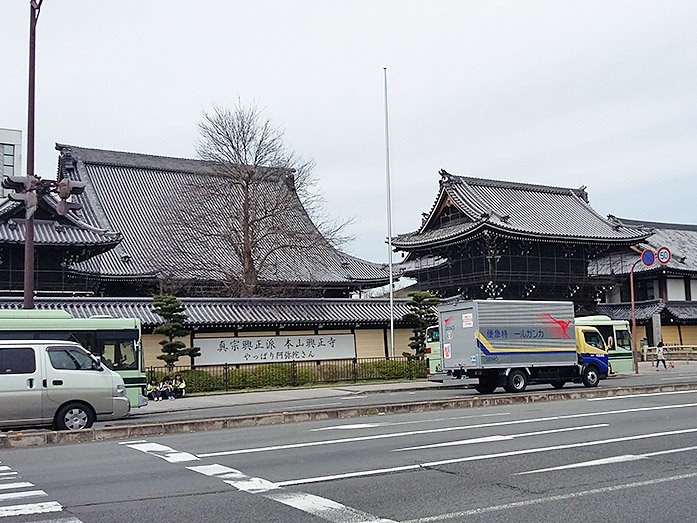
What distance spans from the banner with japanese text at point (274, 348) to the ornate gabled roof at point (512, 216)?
12987 mm

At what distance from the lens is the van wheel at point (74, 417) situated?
15.1 metres

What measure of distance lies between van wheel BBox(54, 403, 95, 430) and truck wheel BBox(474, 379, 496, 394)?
12.6 m

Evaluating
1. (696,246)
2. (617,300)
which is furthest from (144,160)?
(696,246)

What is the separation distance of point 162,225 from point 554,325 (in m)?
25.9

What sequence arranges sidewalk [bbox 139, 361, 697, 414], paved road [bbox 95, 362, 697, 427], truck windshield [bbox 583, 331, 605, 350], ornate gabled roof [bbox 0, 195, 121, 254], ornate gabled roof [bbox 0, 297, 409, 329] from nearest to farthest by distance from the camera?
1. paved road [bbox 95, 362, 697, 427]
2. sidewalk [bbox 139, 361, 697, 414]
3. truck windshield [bbox 583, 331, 605, 350]
4. ornate gabled roof [bbox 0, 297, 409, 329]
5. ornate gabled roof [bbox 0, 195, 121, 254]

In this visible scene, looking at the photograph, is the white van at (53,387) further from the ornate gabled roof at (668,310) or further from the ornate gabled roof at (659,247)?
the ornate gabled roof at (668,310)

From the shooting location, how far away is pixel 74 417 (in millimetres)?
15328

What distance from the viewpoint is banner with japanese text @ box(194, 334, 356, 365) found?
31594mm

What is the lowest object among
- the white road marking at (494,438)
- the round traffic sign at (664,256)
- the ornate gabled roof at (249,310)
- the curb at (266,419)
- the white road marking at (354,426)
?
the white road marking at (494,438)

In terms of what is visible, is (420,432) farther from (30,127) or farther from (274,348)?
(274,348)

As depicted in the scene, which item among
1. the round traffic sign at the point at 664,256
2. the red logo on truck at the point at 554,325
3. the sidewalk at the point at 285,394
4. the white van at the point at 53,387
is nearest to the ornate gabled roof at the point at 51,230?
the sidewalk at the point at 285,394

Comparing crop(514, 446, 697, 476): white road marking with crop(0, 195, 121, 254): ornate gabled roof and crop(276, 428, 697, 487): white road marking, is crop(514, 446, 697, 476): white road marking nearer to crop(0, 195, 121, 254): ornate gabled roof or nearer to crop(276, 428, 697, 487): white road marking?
crop(276, 428, 697, 487): white road marking

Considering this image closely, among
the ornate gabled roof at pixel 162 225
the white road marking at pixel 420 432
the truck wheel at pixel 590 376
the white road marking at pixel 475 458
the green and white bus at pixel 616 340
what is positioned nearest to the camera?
the white road marking at pixel 475 458

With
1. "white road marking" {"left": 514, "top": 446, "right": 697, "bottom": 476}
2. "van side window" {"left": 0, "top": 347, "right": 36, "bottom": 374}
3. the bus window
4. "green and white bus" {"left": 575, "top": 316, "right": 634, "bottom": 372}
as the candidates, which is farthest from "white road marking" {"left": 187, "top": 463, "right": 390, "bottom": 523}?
"green and white bus" {"left": 575, "top": 316, "right": 634, "bottom": 372}
